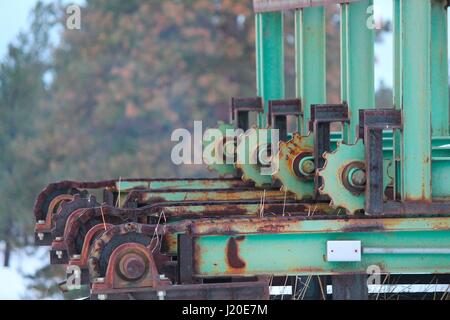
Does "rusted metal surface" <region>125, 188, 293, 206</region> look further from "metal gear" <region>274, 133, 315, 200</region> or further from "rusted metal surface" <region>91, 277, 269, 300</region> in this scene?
"rusted metal surface" <region>91, 277, 269, 300</region>

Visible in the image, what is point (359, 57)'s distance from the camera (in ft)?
27.8

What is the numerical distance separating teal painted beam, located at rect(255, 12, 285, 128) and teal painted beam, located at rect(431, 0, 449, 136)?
50.9 inches

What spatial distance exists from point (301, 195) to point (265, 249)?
1.56 metres

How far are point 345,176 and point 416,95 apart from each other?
23.0 inches

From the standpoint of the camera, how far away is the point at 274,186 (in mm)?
9234

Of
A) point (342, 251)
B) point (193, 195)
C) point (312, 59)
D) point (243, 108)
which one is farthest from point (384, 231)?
point (243, 108)

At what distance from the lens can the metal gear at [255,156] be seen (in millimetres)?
9305

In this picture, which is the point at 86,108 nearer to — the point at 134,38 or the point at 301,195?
the point at 134,38

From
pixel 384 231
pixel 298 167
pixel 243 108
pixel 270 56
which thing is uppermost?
pixel 270 56

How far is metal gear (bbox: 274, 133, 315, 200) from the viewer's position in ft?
28.1

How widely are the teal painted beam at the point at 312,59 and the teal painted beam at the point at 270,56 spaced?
0.76 meters

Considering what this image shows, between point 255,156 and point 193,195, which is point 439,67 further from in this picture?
point 193,195

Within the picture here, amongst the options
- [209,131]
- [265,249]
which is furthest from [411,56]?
[209,131]

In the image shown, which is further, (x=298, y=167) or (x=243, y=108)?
(x=243, y=108)
